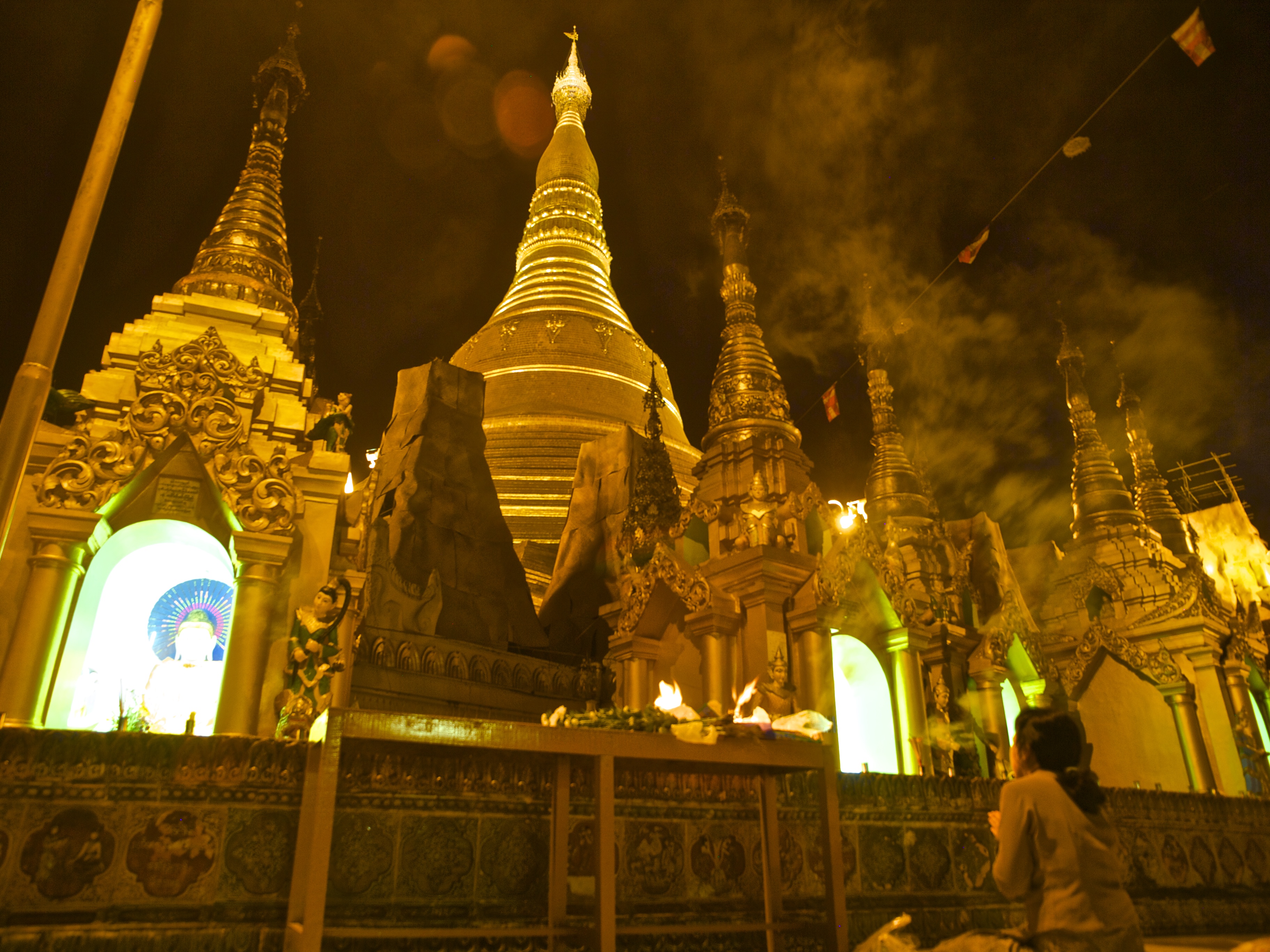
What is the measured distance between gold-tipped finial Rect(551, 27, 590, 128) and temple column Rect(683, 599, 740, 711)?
3316cm

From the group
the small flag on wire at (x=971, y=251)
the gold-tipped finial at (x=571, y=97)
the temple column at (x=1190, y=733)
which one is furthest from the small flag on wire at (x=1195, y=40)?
the gold-tipped finial at (x=571, y=97)

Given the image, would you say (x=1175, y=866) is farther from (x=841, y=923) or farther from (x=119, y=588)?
(x=119, y=588)

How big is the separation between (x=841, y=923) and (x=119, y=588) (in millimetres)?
8605

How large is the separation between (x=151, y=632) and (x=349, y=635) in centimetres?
299

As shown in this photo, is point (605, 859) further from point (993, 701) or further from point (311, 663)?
point (993, 701)

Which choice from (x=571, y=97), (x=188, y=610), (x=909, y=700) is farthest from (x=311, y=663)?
(x=571, y=97)

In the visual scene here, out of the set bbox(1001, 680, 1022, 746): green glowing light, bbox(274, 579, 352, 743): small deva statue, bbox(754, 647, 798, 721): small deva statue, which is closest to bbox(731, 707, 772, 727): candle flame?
bbox(754, 647, 798, 721): small deva statue

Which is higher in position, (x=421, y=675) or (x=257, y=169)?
(x=257, y=169)

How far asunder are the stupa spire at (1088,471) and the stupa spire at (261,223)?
16.2m

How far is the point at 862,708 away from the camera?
1212 centimetres

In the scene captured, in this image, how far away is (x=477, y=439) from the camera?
522 inches

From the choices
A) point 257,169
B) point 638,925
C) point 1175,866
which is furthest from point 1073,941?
point 257,169

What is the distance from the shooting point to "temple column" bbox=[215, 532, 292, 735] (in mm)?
8477

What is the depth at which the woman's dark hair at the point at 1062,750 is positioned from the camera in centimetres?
356
